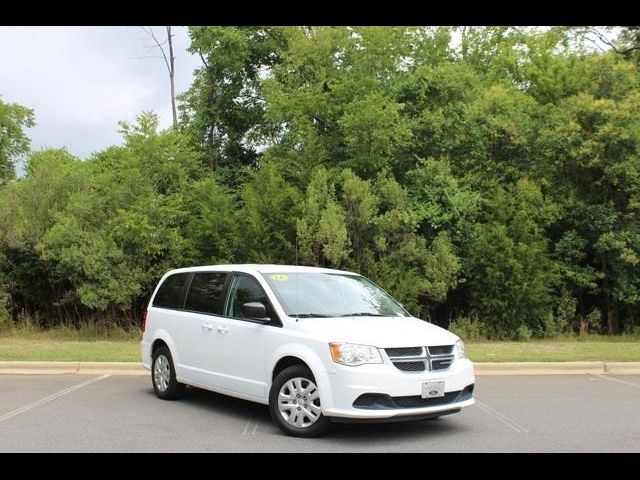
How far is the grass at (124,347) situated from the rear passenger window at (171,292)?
2.82 m

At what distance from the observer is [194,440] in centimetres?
688

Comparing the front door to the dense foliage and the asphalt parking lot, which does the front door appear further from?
the dense foliage

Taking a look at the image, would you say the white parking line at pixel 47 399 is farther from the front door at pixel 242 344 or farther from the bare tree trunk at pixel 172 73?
the bare tree trunk at pixel 172 73

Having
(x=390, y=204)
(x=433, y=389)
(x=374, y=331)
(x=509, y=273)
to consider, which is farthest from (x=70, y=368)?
(x=509, y=273)

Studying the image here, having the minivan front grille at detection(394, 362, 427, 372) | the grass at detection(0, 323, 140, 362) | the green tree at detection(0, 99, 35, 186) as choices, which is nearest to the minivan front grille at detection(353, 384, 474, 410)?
the minivan front grille at detection(394, 362, 427, 372)

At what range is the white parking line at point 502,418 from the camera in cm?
743

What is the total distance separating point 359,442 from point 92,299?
1183cm

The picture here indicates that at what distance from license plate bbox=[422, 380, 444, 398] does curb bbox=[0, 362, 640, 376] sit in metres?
5.02

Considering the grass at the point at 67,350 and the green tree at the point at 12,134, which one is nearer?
the grass at the point at 67,350

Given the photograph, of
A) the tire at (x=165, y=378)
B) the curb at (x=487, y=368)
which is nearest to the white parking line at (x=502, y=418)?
the curb at (x=487, y=368)

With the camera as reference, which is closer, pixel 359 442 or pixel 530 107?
pixel 359 442


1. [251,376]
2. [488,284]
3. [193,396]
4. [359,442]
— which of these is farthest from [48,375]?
[488,284]

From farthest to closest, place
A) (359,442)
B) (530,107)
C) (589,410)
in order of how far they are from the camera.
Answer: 1. (530,107)
2. (589,410)
3. (359,442)
